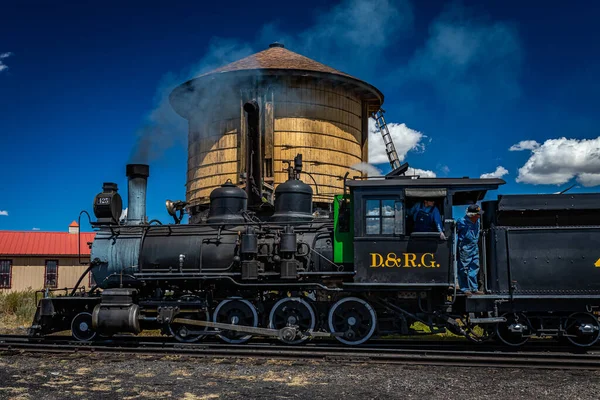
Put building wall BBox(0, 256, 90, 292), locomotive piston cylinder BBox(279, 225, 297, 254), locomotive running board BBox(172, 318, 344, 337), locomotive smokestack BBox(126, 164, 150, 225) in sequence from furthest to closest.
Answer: building wall BBox(0, 256, 90, 292), locomotive smokestack BBox(126, 164, 150, 225), locomotive piston cylinder BBox(279, 225, 297, 254), locomotive running board BBox(172, 318, 344, 337)

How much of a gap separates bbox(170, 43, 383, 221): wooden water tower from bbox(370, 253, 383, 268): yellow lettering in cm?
1116

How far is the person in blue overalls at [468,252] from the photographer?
982 cm

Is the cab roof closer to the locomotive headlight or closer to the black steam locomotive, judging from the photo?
the black steam locomotive

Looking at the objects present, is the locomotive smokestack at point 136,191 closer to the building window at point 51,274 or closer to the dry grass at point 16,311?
the dry grass at point 16,311

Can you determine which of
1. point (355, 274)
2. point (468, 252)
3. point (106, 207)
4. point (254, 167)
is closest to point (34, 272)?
point (254, 167)

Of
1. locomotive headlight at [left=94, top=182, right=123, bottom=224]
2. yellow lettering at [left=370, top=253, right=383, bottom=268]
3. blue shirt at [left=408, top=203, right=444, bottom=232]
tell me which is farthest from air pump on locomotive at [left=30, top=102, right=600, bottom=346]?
locomotive headlight at [left=94, top=182, right=123, bottom=224]

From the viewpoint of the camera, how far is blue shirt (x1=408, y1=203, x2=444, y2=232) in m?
9.89

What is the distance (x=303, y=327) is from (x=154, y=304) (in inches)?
119

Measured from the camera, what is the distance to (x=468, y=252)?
988cm

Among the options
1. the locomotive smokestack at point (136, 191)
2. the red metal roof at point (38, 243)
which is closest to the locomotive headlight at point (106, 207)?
the locomotive smokestack at point (136, 191)

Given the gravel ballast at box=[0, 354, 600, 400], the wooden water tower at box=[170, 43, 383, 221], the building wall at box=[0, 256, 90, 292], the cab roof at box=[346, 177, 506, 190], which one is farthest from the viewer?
the building wall at box=[0, 256, 90, 292]

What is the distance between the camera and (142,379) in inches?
314

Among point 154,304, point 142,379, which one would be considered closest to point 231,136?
point 154,304

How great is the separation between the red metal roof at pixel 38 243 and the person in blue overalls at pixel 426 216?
949 inches
